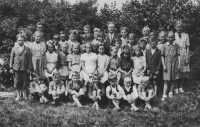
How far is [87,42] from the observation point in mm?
8789

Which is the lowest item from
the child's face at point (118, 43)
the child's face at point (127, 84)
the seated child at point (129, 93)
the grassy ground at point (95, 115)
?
the grassy ground at point (95, 115)

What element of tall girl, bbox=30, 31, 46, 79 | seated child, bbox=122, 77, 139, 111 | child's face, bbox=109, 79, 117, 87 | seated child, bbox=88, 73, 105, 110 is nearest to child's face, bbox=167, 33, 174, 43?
seated child, bbox=122, 77, 139, 111

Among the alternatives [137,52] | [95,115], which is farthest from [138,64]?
[95,115]

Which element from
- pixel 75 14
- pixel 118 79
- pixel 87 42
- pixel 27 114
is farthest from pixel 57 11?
pixel 27 114

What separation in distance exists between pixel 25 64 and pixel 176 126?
3820 mm

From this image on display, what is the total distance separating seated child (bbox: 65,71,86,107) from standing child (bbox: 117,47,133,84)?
0.91m

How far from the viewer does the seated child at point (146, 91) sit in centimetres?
778

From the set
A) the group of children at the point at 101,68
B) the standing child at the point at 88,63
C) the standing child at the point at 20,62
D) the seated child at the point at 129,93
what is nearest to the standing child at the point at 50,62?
the group of children at the point at 101,68

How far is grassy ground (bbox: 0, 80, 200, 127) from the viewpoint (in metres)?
6.62

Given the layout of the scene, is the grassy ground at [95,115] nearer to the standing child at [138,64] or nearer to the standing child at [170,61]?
the standing child at [170,61]

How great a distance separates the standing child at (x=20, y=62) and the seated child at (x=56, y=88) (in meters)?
0.70

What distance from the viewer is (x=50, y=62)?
27.8 feet

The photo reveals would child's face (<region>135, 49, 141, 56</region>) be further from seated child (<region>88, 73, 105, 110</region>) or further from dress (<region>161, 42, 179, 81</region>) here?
seated child (<region>88, 73, 105, 110</region>)

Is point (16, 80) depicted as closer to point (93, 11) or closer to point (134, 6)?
point (93, 11)
